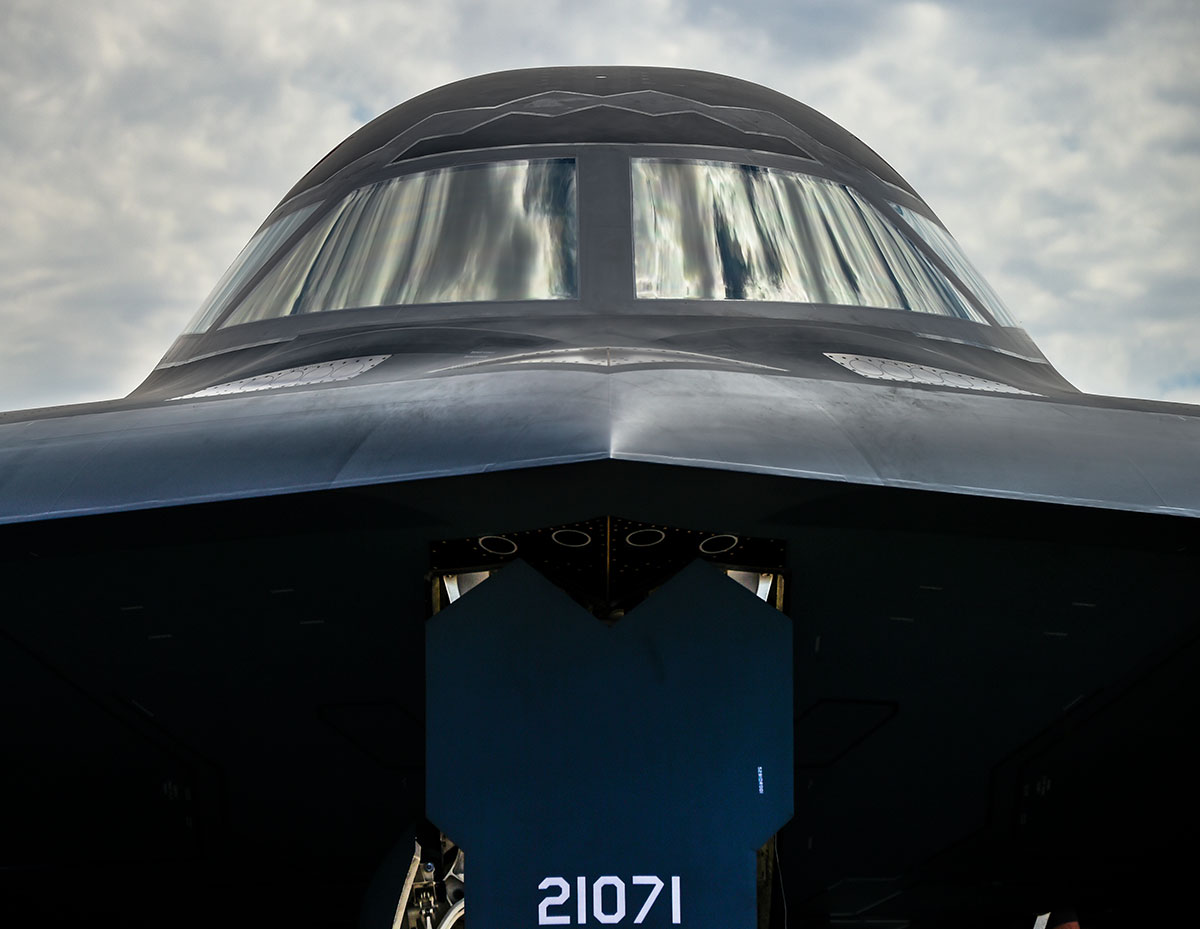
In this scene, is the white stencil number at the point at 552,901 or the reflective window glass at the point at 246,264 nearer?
the white stencil number at the point at 552,901

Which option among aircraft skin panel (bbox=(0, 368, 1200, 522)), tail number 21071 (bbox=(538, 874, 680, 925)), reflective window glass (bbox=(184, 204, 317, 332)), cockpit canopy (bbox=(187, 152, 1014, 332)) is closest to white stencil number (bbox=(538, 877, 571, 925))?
tail number 21071 (bbox=(538, 874, 680, 925))

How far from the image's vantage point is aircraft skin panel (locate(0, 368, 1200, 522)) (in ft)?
12.8

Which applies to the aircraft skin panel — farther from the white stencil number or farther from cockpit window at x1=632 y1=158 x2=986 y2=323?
cockpit window at x1=632 y1=158 x2=986 y2=323

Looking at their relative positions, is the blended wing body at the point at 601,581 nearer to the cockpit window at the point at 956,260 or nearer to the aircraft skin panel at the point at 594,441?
the aircraft skin panel at the point at 594,441

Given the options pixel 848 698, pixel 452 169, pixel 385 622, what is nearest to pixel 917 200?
pixel 452 169

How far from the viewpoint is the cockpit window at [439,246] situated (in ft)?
20.3

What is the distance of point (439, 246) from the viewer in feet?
A: 21.1

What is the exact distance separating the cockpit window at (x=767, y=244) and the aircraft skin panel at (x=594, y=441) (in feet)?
5.48

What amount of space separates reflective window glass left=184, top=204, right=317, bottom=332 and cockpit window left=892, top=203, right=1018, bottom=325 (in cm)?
318

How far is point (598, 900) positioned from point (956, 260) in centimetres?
467

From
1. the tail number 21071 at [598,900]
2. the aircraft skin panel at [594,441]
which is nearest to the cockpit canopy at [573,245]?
the aircraft skin panel at [594,441]

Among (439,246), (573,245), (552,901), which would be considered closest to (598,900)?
(552,901)

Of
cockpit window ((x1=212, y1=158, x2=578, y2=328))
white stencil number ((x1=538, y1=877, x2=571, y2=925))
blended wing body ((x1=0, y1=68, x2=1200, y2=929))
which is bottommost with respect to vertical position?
white stencil number ((x1=538, y1=877, x2=571, y2=925))

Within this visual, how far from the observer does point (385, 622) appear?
4.91m
